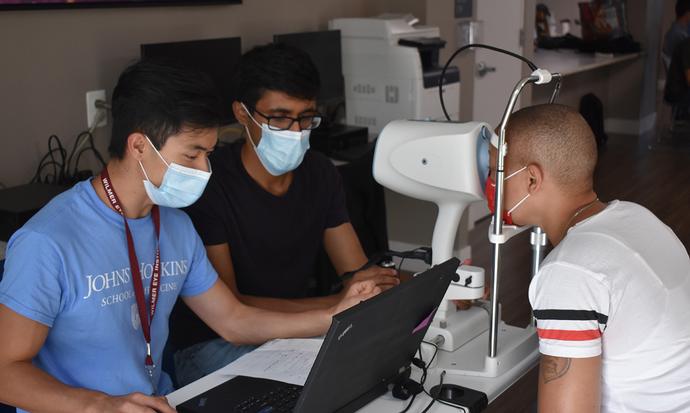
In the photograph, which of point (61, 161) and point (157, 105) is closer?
point (157, 105)

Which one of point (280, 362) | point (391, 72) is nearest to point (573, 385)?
point (280, 362)

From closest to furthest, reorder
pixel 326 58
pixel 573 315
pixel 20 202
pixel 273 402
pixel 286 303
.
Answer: pixel 573 315, pixel 273 402, pixel 286 303, pixel 20 202, pixel 326 58

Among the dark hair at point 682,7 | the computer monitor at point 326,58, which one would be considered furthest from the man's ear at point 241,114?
the dark hair at point 682,7

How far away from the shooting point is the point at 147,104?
68.6 inches

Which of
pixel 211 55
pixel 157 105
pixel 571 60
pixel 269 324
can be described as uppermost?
pixel 157 105

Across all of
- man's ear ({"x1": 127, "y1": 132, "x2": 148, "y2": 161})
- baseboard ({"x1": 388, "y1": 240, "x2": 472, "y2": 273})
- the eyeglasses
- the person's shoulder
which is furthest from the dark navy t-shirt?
baseboard ({"x1": 388, "y1": 240, "x2": 472, "y2": 273})

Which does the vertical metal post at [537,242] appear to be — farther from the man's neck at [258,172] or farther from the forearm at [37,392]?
the forearm at [37,392]

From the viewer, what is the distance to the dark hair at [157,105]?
68.6 inches

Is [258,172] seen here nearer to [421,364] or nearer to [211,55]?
[421,364]

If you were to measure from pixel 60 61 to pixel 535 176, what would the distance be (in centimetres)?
205

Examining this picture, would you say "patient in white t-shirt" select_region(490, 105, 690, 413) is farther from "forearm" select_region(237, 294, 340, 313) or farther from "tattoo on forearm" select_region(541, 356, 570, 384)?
"forearm" select_region(237, 294, 340, 313)

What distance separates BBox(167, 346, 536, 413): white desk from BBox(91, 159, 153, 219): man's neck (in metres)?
0.40

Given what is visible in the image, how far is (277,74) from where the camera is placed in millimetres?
2316

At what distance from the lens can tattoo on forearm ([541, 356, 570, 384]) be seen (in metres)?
1.42
